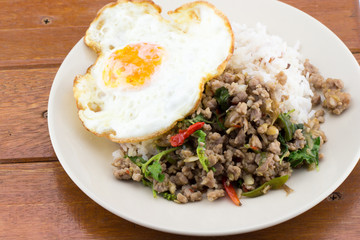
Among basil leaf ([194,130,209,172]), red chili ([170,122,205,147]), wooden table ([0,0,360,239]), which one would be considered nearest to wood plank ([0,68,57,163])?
wooden table ([0,0,360,239])

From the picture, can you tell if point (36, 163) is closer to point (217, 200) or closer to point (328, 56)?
point (217, 200)

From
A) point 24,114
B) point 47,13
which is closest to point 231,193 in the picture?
point 24,114

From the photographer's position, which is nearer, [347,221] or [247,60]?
[347,221]

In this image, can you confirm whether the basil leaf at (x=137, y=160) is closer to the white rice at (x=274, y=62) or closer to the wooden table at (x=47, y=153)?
the wooden table at (x=47, y=153)

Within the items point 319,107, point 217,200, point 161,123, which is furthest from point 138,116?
point 319,107

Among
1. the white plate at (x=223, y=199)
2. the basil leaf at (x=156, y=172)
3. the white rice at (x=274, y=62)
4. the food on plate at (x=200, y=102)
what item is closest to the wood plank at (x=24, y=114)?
the white plate at (x=223, y=199)
